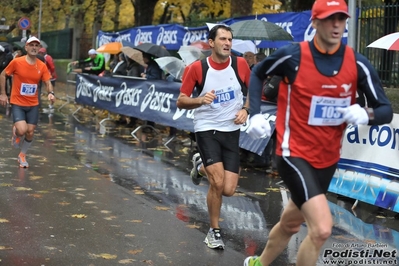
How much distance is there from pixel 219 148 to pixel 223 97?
0.49 metres

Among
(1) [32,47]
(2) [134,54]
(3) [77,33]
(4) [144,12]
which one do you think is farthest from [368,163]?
(3) [77,33]

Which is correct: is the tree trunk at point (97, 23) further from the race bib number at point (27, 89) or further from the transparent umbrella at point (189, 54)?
the race bib number at point (27, 89)

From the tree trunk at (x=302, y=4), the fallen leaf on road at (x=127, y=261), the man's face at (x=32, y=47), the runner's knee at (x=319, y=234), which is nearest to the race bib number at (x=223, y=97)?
the fallen leaf on road at (x=127, y=261)

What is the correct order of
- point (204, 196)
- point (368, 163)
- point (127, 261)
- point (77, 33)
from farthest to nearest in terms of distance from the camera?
point (77, 33) < point (204, 196) < point (368, 163) < point (127, 261)

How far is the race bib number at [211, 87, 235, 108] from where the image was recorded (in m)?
7.72

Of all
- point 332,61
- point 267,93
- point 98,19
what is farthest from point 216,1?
point 332,61

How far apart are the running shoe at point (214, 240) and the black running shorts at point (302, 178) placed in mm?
2043

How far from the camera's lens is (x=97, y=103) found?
21.7m

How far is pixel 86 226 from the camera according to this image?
8234 millimetres

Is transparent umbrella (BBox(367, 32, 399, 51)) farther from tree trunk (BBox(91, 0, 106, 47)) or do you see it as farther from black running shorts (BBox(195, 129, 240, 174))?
tree trunk (BBox(91, 0, 106, 47))

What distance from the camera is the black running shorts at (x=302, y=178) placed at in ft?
17.5

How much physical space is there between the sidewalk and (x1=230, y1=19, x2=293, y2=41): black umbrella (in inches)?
170

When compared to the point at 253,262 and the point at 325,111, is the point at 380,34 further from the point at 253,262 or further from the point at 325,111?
the point at 325,111

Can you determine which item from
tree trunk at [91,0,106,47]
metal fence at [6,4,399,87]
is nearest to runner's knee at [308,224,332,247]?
metal fence at [6,4,399,87]
